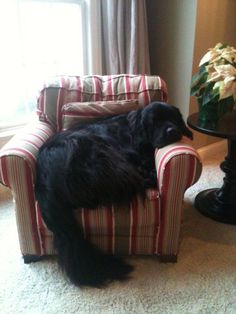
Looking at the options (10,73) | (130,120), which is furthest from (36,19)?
(130,120)

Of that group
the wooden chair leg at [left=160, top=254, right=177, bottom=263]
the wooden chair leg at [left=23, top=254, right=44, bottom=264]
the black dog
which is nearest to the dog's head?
the black dog

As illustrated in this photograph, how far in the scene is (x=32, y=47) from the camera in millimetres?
2479

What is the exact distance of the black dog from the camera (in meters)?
1.43

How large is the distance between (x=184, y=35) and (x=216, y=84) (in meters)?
0.96

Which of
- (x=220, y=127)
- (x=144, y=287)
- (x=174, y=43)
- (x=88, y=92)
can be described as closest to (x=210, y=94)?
(x=220, y=127)

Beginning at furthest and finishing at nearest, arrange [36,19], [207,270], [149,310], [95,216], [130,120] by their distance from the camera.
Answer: [36,19]
[130,120]
[207,270]
[95,216]
[149,310]

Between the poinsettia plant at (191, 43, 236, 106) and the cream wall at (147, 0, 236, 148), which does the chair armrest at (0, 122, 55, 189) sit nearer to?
the poinsettia plant at (191, 43, 236, 106)

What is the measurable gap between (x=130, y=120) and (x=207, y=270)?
91 centimetres

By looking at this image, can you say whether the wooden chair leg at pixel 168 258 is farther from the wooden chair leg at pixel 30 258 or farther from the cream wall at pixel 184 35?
the cream wall at pixel 184 35

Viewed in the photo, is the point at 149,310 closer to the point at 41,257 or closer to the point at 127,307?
the point at 127,307

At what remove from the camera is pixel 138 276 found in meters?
1.56

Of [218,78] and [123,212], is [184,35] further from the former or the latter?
[123,212]

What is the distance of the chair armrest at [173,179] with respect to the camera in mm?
1437

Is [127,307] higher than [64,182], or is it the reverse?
[64,182]
